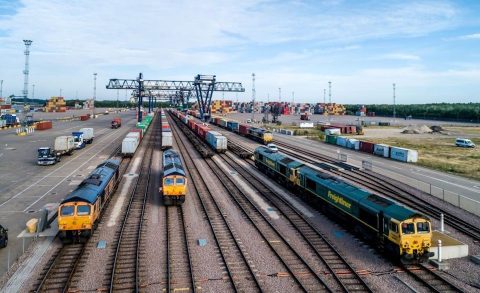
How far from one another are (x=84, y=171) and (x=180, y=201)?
20819 millimetres

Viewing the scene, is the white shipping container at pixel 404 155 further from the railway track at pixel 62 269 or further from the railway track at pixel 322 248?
the railway track at pixel 62 269

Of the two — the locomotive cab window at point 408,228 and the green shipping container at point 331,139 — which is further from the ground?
the green shipping container at point 331,139

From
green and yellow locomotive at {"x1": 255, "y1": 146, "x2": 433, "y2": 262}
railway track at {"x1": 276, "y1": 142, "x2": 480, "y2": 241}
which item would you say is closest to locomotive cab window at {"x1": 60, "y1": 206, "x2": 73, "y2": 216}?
green and yellow locomotive at {"x1": 255, "y1": 146, "x2": 433, "y2": 262}

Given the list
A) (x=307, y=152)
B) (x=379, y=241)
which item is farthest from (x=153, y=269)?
(x=307, y=152)

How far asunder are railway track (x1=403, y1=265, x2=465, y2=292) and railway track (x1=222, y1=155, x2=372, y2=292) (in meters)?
3.16

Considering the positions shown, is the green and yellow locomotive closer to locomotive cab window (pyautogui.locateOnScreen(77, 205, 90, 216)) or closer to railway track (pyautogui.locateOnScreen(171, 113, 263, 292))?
A: railway track (pyautogui.locateOnScreen(171, 113, 263, 292))

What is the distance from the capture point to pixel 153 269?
20.4 meters

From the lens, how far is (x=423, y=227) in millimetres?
21016

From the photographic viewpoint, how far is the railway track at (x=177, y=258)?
1859 cm

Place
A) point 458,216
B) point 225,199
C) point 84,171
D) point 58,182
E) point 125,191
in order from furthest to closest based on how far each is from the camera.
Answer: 1. point 84,171
2. point 58,182
3. point 125,191
4. point 225,199
5. point 458,216

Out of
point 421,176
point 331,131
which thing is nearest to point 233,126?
point 331,131

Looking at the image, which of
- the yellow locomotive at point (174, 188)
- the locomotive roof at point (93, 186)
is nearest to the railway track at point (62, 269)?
the locomotive roof at point (93, 186)

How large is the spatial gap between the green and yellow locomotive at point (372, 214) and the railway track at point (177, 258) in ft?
37.4

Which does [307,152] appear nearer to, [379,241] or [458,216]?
[458,216]
